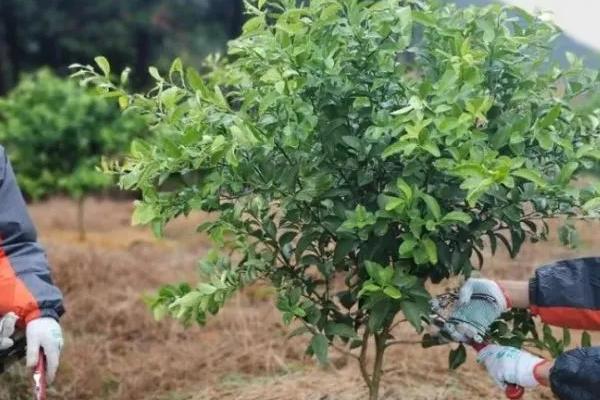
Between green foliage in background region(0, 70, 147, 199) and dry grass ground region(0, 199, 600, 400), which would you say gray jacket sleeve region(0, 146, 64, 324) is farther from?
green foliage in background region(0, 70, 147, 199)

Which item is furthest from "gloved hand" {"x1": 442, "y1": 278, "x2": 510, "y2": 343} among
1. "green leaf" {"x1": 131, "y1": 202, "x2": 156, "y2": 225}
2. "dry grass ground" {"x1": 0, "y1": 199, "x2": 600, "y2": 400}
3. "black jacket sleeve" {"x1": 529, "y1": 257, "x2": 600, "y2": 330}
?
"dry grass ground" {"x1": 0, "y1": 199, "x2": 600, "y2": 400}

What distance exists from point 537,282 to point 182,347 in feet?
10.1

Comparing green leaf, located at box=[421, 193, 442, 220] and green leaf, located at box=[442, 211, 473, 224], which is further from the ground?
green leaf, located at box=[421, 193, 442, 220]

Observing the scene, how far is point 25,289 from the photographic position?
343 cm

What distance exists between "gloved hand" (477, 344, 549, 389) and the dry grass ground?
3.70 ft

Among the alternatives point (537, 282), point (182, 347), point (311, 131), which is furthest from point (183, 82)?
point (182, 347)

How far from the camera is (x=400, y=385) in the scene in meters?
4.51

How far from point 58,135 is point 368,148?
952 centimetres

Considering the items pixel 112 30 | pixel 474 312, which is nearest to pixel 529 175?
pixel 474 312

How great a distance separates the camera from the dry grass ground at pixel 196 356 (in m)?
4.59

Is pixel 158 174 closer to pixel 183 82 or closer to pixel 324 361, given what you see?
pixel 183 82

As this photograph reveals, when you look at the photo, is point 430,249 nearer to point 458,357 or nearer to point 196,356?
point 458,357

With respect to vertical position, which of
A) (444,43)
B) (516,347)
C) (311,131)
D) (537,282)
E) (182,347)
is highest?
(444,43)

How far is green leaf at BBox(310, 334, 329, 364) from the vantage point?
3.23 metres
